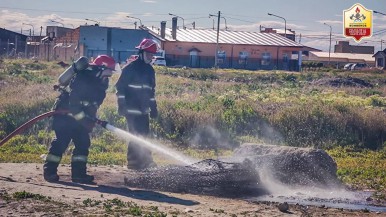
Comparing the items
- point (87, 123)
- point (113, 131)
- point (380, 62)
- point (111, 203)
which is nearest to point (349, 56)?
point (380, 62)

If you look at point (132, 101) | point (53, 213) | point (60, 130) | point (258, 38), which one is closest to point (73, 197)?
point (53, 213)

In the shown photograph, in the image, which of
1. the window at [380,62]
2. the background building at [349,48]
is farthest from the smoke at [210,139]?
the background building at [349,48]

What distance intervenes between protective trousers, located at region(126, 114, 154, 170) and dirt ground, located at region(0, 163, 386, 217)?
1084mm

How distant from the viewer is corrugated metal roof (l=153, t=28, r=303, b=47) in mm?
73750

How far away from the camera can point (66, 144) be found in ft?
36.2

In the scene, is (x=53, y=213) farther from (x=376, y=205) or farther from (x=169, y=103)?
(x=169, y=103)

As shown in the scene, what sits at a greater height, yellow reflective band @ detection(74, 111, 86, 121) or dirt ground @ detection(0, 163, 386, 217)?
yellow reflective band @ detection(74, 111, 86, 121)

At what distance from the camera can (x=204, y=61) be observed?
73125mm

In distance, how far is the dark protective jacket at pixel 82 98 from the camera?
11008mm

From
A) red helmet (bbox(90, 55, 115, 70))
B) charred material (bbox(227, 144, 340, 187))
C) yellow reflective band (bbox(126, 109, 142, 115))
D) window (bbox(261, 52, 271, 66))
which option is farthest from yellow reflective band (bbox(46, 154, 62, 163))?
window (bbox(261, 52, 271, 66))

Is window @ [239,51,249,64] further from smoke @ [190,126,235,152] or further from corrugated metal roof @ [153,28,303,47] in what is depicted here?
smoke @ [190,126,235,152]

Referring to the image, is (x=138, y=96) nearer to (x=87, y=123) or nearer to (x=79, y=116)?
(x=87, y=123)

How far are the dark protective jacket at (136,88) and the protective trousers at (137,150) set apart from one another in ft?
0.43

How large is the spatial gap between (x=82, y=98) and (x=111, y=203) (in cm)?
268
